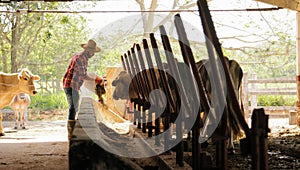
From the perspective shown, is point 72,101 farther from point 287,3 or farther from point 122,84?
point 287,3

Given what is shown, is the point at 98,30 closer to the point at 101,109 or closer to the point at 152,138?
the point at 101,109

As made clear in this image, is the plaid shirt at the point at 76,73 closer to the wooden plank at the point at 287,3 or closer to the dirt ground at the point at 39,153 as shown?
the dirt ground at the point at 39,153

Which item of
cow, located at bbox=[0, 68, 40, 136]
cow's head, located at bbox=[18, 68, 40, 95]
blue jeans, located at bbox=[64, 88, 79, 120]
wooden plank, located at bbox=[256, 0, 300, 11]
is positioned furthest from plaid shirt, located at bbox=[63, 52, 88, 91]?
cow's head, located at bbox=[18, 68, 40, 95]

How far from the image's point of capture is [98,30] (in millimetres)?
27656

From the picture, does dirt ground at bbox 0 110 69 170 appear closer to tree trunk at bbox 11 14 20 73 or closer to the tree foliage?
tree trunk at bbox 11 14 20 73

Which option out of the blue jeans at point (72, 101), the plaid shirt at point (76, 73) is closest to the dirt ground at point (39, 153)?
the blue jeans at point (72, 101)

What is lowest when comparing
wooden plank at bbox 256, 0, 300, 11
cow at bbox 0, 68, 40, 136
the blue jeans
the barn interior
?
the barn interior

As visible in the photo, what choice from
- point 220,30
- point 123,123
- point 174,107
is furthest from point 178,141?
point 220,30

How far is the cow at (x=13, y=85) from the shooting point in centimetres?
1222

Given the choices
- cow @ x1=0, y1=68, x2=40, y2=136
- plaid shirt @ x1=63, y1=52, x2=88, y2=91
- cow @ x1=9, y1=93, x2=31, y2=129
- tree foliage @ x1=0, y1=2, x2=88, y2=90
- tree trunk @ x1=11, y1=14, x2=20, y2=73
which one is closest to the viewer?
plaid shirt @ x1=63, y1=52, x2=88, y2=91

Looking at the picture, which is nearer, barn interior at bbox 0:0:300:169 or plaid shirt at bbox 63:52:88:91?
barn interior at bbox 0:0:300:169

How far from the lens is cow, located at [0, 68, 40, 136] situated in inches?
481

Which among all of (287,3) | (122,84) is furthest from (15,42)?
(287,3)

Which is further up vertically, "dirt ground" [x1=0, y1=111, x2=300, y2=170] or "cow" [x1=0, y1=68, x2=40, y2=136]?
"cow" [x1=0, y1=68, x2=40, y2=136]
